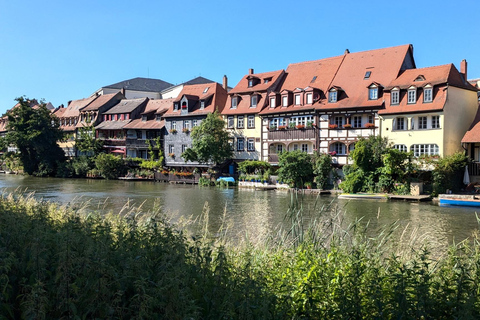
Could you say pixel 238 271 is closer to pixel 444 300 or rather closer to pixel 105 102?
pixel 444 300

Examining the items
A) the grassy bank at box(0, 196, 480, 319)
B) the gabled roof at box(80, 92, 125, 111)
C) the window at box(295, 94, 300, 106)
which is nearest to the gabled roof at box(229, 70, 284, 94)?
the window at box(295, 94, 300, 106)

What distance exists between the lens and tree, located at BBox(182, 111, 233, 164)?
44.8 meters

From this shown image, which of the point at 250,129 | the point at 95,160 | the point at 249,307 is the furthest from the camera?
the point at 95,160

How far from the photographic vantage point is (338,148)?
3856cm

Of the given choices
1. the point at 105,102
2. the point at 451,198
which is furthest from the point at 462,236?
the point at 105,102

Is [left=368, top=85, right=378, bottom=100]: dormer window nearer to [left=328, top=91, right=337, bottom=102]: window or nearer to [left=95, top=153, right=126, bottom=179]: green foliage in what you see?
[left=328, top=91, right=337, bottom=102]: window

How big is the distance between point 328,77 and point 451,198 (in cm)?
1748

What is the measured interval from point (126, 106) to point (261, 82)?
73.6 feet

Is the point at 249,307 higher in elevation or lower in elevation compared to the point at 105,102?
lower

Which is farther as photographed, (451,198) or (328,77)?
(328,77)

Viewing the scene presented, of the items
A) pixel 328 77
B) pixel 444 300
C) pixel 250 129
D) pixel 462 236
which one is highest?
pixel 328 77

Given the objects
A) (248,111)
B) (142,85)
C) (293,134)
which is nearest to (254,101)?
(248,111)

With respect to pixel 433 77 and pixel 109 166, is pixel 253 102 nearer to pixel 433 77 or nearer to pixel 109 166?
pixel 433 77

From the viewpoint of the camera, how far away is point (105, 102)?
63719 mm
